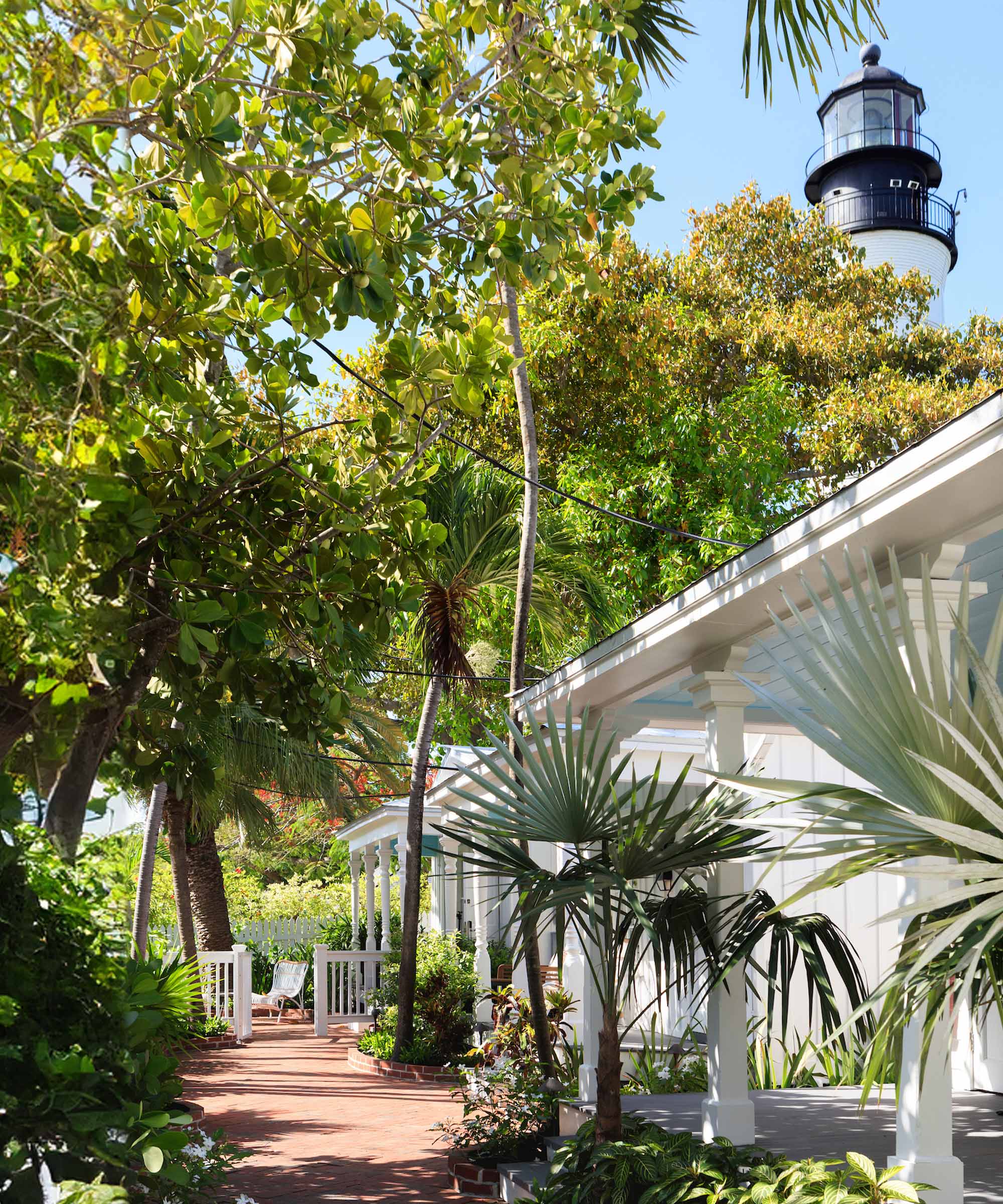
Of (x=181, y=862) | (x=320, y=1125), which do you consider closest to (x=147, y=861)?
(x=320, y=1125)

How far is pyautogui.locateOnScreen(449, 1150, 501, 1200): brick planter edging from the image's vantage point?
786cm

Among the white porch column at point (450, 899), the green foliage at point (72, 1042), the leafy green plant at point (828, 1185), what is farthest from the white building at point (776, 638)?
the white porch column at point (450, 899)

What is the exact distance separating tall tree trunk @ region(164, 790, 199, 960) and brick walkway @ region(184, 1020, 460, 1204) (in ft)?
8.96

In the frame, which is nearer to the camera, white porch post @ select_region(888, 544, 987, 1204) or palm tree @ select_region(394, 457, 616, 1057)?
white porch post @ select_region(888, 544, 987, 1204)

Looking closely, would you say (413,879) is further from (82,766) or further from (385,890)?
(82,766)

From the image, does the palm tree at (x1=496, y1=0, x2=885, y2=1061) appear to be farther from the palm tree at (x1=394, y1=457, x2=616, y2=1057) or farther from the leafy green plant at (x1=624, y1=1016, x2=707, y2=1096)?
the palm tree at (x1=394, y1=457, x2=616, y2=1057)

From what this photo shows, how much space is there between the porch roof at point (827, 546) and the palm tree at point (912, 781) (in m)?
0.78

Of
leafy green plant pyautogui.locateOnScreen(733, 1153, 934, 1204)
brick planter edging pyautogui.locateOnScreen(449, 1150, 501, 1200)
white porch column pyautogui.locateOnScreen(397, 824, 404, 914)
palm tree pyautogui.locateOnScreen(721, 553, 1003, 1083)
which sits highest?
palm tree pyautogui.locateOnScreen(721, 553, 1003, 1083)

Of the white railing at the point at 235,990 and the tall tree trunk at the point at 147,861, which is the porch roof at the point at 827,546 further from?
the white railing at the point at 235,990

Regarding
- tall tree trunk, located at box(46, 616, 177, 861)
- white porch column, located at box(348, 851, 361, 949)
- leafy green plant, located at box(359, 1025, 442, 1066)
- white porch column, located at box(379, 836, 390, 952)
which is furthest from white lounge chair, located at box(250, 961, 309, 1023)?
tall tree trunk, located at box(46, 616, 177, 861)

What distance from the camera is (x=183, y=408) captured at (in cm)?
443

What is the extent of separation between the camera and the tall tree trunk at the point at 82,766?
3.57m

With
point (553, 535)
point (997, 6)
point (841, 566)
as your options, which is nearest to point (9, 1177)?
point (841, 566)

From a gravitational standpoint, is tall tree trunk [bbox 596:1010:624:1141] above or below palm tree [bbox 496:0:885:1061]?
below
